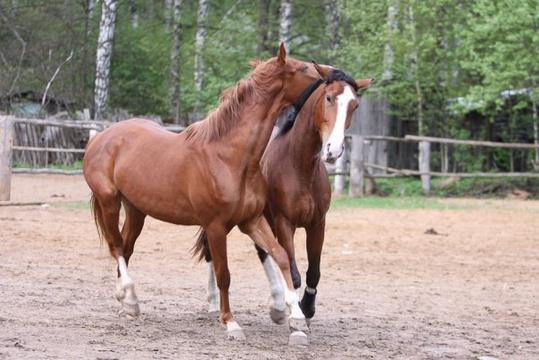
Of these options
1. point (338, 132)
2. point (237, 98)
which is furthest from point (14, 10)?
point (338, 132)

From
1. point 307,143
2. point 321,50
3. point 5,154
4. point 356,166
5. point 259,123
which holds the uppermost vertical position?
point 321,50

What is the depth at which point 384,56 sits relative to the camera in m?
24.3

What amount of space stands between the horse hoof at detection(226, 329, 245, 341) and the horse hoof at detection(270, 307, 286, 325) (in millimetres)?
443

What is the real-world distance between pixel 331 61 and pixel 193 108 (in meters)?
4.49

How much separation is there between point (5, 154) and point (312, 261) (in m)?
9.67

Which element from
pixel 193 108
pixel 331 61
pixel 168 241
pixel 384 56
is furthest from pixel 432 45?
pixel 168 241

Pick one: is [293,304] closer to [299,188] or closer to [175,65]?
[299,188]

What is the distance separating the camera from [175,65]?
28406 mm

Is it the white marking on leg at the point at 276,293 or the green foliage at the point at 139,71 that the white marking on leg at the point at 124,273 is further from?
the green foliage at the point at 139,71

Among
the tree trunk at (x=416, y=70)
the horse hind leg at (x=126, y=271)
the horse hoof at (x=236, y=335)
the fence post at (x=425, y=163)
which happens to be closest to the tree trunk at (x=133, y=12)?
the tree trunk at (x=416, y=70)

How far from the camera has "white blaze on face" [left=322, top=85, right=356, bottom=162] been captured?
19.6 feet

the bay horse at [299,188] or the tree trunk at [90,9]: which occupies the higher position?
the tree trunk at [90,9]

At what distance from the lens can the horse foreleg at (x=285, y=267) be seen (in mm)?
6160

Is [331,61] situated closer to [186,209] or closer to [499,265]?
[499,265]
